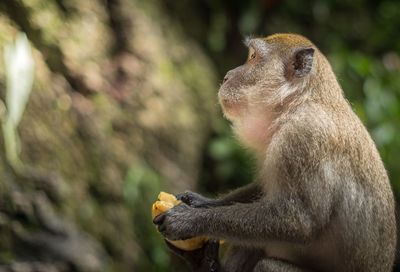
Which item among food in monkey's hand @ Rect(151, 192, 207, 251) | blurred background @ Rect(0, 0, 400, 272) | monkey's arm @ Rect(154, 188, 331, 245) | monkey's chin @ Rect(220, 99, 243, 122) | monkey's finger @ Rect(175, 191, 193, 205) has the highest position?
blurred background @ Rect(0, 0, 400, 272)

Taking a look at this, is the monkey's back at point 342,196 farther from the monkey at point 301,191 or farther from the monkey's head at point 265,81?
the monkey's head at point 265,81

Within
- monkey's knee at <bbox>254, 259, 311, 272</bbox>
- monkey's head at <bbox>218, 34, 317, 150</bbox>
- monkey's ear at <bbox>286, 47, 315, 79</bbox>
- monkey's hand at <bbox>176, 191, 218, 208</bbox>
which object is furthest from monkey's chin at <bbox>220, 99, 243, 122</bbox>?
monkey's knee at <bbox>254, 259, 311, 272</bbox>

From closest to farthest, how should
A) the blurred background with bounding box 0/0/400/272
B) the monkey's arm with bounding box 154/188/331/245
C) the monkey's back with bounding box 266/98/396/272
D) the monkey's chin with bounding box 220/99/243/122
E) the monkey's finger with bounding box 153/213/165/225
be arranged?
the monkey's arm with bounding box 154/188/331/245 → the monkey's back with bounding box 266/98/396/272 → the monkey's finger with bounding box 153/213/165/225 → the monkey's chin with bounding box 220/99/243/122 → the blurred background with bounding box 0/0/400/272

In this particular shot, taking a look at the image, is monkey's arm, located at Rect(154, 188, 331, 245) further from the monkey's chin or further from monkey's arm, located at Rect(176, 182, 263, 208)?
the monkey's chin

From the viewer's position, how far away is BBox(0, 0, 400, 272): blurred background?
18.3ft

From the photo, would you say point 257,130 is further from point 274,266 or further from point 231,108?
point 274,266

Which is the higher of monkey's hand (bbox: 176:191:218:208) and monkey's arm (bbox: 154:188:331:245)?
monkey's hand (bbox: 176:191:218:208)

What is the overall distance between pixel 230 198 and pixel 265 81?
777 millimetres

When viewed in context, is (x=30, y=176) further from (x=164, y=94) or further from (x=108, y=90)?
(x=164, y=94)

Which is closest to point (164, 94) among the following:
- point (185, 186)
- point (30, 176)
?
point (185, 186)

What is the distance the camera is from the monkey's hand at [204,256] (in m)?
4.13

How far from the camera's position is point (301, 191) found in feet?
12.4

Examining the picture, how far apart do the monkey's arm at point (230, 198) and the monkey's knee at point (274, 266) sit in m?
0.57

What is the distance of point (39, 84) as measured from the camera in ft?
19.9
